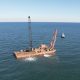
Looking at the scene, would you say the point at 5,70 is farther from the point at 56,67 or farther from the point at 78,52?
the point at 78,52

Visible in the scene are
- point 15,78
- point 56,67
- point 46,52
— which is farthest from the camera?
point 46,52

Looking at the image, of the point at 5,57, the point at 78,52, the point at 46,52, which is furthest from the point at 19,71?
the point at 78,52

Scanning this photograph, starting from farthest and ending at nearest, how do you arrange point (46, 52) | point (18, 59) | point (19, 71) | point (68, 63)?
point (46, 52)
point (18, 59)
point (68, 63)
point (19, 71)

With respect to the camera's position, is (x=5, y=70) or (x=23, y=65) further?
(x=23, y=65)

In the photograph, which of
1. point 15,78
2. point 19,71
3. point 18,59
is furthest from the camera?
point 18,59

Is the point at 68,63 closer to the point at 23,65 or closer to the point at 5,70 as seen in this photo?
the point at 23,65


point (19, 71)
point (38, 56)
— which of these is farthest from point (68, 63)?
point (19, 71)

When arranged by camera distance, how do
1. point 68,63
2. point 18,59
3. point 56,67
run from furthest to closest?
point 18,59
point 68,63
point 56,67

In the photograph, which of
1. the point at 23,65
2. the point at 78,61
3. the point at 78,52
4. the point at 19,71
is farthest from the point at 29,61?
the point at 78,52

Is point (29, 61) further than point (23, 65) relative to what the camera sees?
Yes
